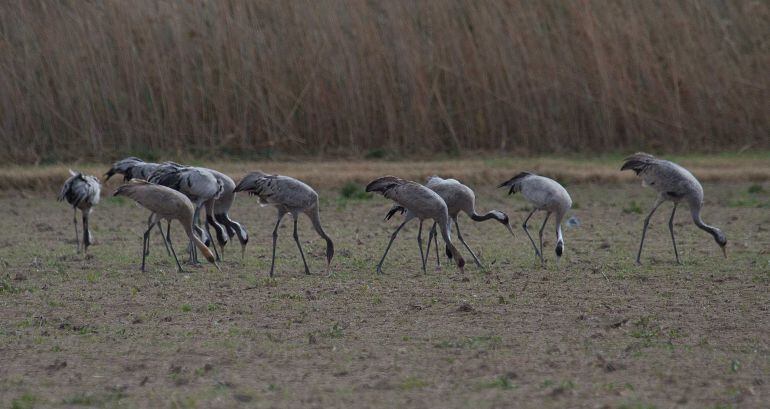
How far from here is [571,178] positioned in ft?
56.6

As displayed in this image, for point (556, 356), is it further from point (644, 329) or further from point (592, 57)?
point (592, 57)

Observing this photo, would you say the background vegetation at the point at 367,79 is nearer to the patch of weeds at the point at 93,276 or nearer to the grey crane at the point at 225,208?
the grey crane at the point at 225,208

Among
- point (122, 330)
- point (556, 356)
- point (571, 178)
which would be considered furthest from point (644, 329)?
point (571, 178)

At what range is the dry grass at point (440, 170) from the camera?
1684 centimetres

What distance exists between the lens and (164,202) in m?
11.3

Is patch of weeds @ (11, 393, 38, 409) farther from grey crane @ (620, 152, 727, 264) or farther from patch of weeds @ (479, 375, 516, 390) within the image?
grey crane @ (620, 152, 727, 264)

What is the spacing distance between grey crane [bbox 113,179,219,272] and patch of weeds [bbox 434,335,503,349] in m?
3.77

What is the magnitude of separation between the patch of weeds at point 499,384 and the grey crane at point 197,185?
19.0 feet

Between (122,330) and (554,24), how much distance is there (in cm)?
1286

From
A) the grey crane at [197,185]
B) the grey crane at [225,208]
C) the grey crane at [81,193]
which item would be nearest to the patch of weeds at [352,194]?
the grey crane at [225,208]

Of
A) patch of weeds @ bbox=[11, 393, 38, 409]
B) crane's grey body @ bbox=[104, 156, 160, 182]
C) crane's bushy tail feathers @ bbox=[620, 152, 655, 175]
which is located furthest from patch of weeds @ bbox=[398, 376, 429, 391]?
crane's grey body @ bbox=[104, 156, 160, 182]

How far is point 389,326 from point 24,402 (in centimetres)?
286

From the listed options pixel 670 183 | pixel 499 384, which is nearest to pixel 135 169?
pixel 670 183

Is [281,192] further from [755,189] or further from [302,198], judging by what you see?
[755,189]
